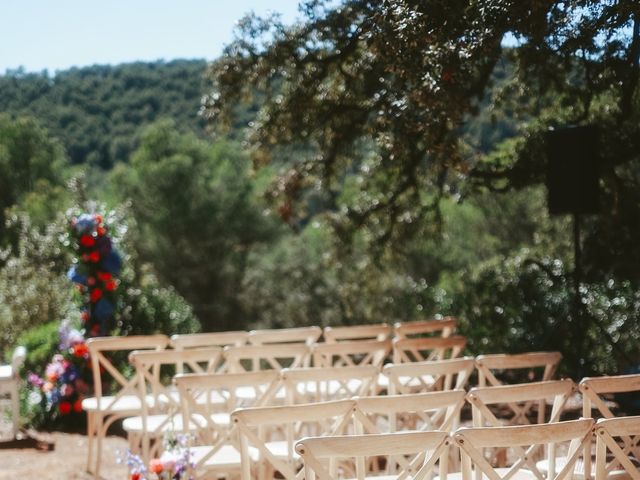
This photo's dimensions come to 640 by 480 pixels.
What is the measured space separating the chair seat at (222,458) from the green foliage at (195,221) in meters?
19.7

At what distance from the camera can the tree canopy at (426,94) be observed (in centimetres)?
535

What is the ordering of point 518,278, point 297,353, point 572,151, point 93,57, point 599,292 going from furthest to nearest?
point 93,57
point 518,278
point 599,292
point 572,151
point 297,353

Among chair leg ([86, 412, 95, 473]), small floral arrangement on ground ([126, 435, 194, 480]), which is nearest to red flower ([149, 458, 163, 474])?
small floral arrangement on ground ([126, 435, 194, 480])

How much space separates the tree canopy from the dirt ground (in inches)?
118

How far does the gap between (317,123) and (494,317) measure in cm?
274

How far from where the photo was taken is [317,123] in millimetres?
8516

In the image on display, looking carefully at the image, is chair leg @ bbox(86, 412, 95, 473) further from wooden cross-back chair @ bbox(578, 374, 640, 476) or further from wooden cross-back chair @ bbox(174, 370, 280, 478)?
wooden cross-back chair @ bbox(578, 374, 640, 476)

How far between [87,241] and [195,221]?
17376 mm

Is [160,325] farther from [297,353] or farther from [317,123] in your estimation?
[297,353]

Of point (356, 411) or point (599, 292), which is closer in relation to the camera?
point (356, 411)

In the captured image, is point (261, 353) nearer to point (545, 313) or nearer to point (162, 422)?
point (162, 422)

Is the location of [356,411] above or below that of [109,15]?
below

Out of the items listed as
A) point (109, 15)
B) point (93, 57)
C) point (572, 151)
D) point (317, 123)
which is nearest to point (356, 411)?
point (572, 151)

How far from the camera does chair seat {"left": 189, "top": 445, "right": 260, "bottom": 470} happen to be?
4.34 metres
